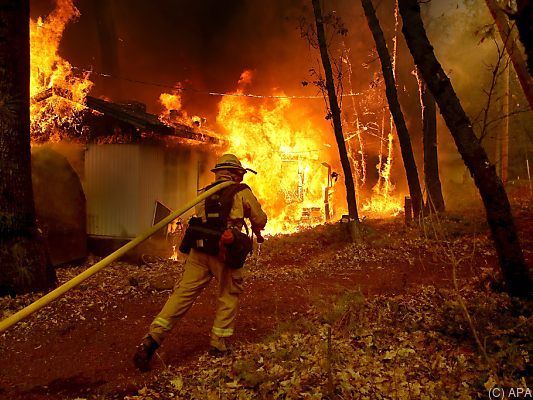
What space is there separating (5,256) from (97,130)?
21.8ft

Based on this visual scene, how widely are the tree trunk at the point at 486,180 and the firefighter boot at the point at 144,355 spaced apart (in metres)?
4.16

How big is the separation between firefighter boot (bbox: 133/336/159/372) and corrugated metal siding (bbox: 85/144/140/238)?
8.31m

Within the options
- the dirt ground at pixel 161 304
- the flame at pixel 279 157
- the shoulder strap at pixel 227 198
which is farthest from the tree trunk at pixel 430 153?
the shoulder strap at pixel 227 198

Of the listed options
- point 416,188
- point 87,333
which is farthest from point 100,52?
point 87,333

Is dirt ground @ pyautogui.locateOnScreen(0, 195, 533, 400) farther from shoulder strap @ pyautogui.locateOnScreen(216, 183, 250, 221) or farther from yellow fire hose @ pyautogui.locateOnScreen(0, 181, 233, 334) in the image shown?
shoulder strap @ pyautogui.locateOnScreen(216, 183, 250, 221)

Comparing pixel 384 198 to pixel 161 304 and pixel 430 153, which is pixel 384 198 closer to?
pixel 430 153

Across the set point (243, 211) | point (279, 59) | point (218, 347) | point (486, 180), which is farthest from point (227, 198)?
point (279, 59)

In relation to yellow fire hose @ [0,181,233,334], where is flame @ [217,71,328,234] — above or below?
above

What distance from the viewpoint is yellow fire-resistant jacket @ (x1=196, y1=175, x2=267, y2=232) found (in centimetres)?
490

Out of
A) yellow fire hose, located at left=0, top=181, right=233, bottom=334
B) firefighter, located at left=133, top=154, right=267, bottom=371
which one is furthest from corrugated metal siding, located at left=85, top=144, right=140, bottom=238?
yellow fire hose, located at left=0, top=181, right=233, bottom=334

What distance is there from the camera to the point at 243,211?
195 inches

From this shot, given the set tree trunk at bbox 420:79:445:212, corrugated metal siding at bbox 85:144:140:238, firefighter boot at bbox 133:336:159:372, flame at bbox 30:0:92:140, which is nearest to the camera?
firefighter boot at bbox 133:336:159:372

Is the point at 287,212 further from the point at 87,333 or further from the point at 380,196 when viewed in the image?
the point at 87,333

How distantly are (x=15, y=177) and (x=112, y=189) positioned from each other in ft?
18.4
